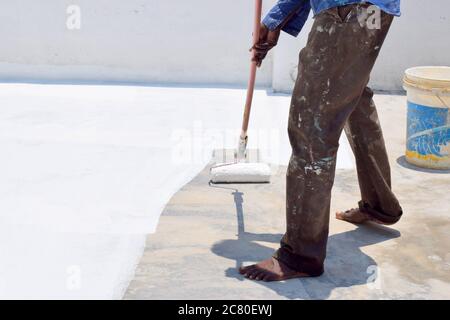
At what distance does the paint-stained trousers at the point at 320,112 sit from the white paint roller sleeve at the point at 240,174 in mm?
1036

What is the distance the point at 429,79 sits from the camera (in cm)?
452

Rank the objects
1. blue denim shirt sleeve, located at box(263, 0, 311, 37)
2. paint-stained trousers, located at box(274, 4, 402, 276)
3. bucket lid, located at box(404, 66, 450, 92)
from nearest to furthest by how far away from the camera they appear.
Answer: paint-stained trousers, located at box(274, 4, 402, 276) → blue denim shirt sleeve, located at box(263, 0, 311, 37) → bucket lid, located at box(404, 66, 450, 92)

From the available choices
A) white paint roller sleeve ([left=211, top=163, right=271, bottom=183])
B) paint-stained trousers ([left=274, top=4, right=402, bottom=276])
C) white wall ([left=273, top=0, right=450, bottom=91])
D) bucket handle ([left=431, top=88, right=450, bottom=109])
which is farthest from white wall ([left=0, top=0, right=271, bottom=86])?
paint-stained trousers ([left=274, top=4, right=402, bottom=276])

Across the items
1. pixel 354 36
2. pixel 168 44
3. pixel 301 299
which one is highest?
pixel 354 36

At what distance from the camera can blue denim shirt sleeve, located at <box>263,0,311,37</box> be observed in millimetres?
3451

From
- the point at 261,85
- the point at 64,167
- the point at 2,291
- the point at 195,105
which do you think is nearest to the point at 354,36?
the point at 2,291

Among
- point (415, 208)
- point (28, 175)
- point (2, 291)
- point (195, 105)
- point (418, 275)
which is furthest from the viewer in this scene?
point (195, 105)

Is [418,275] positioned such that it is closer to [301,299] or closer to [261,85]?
[301,299]

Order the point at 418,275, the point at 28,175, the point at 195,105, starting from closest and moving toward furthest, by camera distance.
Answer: the point at 418,275 → the point at 28,175 → the point at 195,105

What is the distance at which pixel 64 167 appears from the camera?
4.41 m

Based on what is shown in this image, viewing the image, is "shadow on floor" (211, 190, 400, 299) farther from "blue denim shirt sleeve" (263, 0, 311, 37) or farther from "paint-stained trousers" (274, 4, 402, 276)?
"blue denim shirt sleeve" (263, 0, 311, 37)

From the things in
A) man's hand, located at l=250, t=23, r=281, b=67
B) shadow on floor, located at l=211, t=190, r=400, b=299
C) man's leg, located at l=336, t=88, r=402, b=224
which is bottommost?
shadow on floor, located at l=211, t=190, r=400, b=299

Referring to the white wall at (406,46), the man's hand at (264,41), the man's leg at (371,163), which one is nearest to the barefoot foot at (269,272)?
the man's leg at (371,163)

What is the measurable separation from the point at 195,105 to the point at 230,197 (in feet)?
5.68
